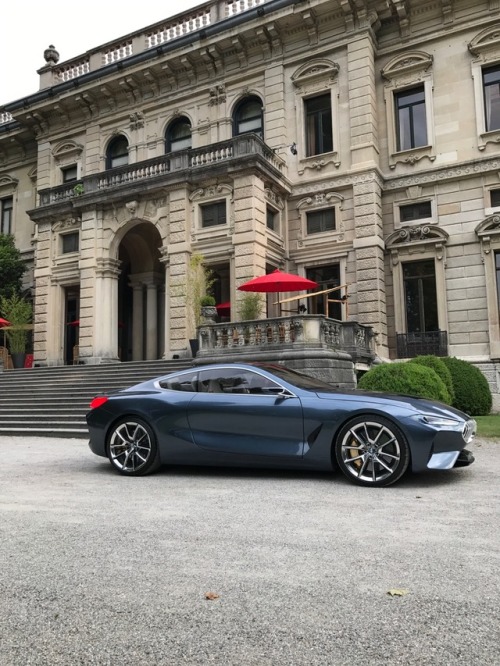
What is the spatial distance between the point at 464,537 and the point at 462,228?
17152 mm

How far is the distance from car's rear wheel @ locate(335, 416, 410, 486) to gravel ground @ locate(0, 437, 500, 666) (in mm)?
195

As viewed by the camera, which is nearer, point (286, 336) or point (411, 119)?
point (286, 336)

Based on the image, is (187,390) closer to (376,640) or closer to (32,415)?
(376,640)

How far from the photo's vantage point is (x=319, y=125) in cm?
2183

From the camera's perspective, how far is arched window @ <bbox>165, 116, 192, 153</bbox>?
24344 mm

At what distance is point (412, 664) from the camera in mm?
2277

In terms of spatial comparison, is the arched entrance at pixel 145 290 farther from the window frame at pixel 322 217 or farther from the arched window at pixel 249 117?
the window frame at pixel 322 217

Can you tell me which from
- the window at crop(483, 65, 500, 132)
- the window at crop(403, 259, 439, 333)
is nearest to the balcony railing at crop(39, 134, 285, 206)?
the window at crop(403, 259, 439, 333)

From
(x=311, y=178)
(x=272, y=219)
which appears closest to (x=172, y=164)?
(x=272, y=219)

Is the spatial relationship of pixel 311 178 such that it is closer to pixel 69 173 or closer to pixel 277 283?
pixel 277 283

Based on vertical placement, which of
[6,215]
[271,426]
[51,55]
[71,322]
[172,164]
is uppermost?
[51,55]

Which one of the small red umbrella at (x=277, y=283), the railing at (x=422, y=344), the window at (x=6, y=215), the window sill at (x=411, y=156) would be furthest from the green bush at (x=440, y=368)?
the window at (x=6, y=215)

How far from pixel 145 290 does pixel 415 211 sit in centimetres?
1203

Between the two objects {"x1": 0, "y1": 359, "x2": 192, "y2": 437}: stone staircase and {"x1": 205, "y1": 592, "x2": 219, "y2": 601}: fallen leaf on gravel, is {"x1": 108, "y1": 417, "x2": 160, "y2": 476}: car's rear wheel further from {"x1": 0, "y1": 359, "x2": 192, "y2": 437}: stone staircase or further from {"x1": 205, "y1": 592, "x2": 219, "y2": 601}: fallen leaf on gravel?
{"x1": 0, "y1": 359, "x2": 192, "y2": 437}: stone staircase
